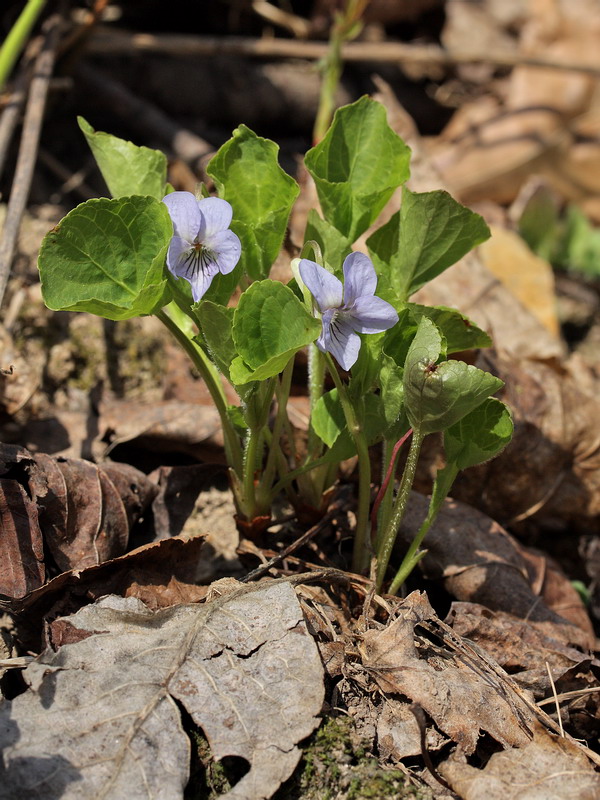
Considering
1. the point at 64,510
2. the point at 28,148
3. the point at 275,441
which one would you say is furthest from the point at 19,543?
the point at 28,148

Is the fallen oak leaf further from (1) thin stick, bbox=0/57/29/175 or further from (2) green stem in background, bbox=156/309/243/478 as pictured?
(1) thin stick, bbox=0/57/29/175

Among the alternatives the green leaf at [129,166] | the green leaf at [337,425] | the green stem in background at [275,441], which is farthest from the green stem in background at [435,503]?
the green leaf at [129,166]

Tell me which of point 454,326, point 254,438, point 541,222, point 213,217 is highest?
point 213,217

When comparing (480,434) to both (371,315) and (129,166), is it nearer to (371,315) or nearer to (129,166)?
(371,315)

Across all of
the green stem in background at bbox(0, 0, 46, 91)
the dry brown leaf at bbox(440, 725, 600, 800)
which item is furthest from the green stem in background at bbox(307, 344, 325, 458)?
the green stem in background at bbox(0, 0, 46, 91)

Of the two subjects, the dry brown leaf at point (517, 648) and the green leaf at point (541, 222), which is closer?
the dry brown leaf at point (517, 648)

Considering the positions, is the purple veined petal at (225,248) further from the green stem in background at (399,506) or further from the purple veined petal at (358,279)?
the green stem in background at (399,506)

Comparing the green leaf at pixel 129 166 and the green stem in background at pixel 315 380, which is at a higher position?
the green leaf at pixel 129 166
